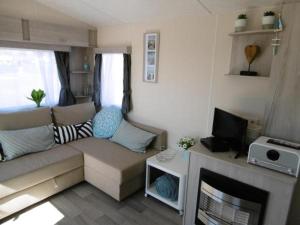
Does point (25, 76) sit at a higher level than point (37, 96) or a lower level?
higher

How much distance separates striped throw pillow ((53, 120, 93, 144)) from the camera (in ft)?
9.64

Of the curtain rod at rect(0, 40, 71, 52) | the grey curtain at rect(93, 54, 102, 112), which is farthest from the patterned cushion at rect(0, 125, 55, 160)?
the curtain rod at rect(0, 40, 71, 52)

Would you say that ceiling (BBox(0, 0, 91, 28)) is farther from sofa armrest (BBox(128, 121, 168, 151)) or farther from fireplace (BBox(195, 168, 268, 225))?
fireplace (BBox(195, 168, 268, 225))

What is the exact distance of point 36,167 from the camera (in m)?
2.31

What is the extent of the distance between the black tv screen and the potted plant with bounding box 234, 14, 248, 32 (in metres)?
0.80

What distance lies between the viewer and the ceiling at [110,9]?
220 cm

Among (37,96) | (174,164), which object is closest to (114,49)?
(37,96)

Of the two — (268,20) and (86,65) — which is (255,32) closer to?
(268,20)

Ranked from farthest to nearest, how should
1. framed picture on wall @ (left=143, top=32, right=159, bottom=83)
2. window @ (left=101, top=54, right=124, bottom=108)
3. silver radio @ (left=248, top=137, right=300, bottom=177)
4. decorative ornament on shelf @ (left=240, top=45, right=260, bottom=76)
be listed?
1. window @ (left=101, top=54, right=124, bottom=108)
2. framed picture on wall @ (left=143, top=32, right=159, bottom=83)
3. decorative ornament on shelf @ (left=240, top=45, right=260, bottom=76)
4. silver radio @ (left=248, top=137, right=300, bottom=177)

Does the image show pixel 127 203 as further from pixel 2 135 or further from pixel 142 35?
pixel 142 35

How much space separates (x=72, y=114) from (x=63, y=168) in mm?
940

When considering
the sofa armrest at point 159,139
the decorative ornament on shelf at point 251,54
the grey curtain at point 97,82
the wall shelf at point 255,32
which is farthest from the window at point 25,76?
the decorative ornament on shelf at point 251,54

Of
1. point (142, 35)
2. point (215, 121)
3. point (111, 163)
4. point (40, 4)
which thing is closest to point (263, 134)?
point (215, 121)

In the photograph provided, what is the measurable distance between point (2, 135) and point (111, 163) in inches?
49.3
